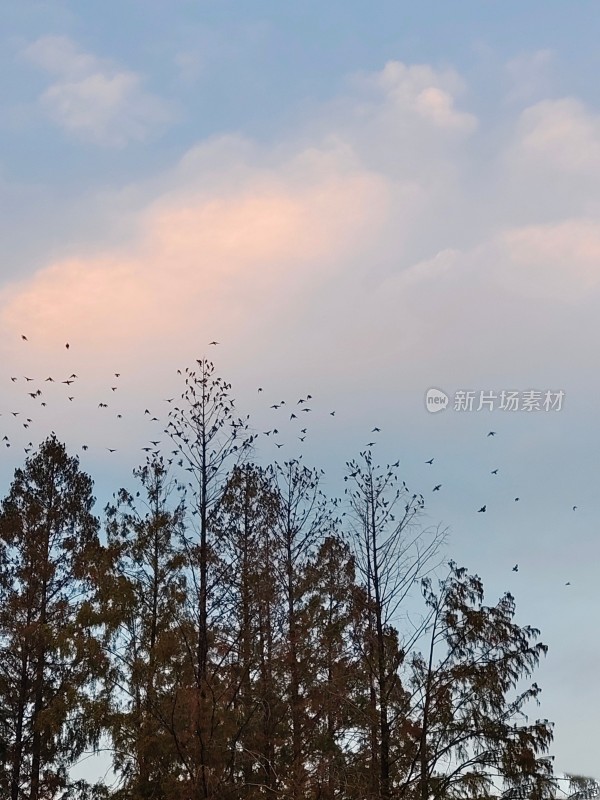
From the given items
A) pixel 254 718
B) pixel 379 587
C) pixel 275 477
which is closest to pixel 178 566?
pixel 275 477

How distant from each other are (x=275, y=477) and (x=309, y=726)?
5895mm

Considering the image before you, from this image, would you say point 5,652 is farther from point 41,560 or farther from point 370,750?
point 370,750

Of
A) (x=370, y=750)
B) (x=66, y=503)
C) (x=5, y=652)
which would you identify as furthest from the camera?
(x=66, y=503)

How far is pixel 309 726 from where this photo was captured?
65.7ft

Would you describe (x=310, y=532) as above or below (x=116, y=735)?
above

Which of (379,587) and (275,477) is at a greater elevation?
(275,477)

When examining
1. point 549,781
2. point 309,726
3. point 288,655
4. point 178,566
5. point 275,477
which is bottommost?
point 549,781

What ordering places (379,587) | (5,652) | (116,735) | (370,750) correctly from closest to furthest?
(379,587)
(370,750)
(116,735)
(5,652)

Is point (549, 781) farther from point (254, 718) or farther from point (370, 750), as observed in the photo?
point (254, 718)

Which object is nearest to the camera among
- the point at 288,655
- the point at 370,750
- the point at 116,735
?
the point at 370,750

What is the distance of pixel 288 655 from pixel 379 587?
5.33m

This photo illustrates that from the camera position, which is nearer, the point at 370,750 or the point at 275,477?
the point at 370,750

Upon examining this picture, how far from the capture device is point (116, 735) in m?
21.5

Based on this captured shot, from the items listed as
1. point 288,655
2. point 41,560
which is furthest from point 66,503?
point 288,655
